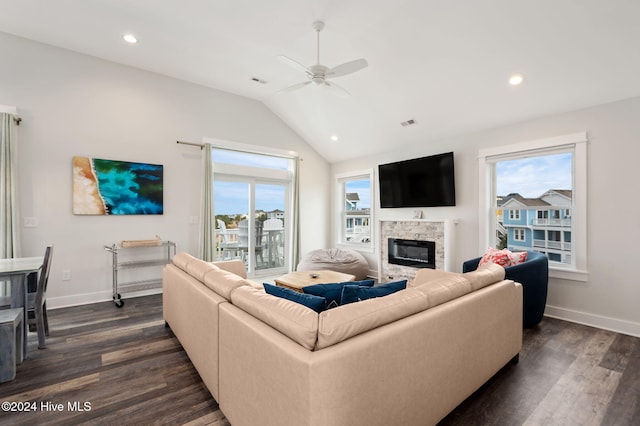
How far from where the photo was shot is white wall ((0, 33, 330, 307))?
380 cm

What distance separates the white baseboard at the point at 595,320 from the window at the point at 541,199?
1.37 feet

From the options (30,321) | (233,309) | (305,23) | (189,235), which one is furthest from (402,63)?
(30,321)

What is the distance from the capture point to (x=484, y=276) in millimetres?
2201

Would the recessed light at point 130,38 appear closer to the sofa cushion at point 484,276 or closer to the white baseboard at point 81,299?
the white baseboard at point 81,299

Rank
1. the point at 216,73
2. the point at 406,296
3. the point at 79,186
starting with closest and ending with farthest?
1. the point at 406,296
2. the point at 79,186
3. the point at 216,73

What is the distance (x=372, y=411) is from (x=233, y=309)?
894mm

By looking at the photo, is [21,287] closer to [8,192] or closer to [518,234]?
[8,192]

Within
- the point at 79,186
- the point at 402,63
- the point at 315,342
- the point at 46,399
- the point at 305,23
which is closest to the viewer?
the point at 315,342

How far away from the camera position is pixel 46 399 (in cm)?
202

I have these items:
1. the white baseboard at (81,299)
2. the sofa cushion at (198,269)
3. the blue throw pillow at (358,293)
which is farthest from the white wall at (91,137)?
the blue throw pillow at (358,293)

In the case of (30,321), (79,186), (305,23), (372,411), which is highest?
(305,23)

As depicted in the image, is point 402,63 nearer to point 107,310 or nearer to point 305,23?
point 305,23

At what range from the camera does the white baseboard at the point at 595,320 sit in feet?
10.3

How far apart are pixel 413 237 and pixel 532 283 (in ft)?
7.14
